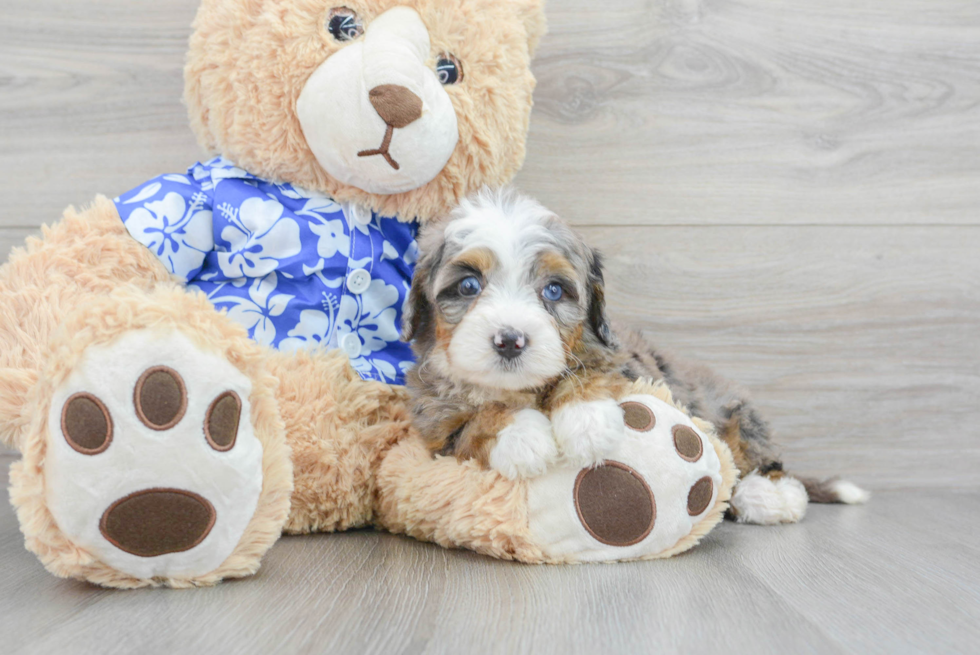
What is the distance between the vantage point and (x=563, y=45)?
2312mm

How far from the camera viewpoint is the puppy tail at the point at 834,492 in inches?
86.2

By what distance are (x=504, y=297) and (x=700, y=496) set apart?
0.55 meters

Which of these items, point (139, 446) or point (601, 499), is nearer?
point (139, 446)

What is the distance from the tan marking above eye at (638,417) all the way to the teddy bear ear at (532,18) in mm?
984

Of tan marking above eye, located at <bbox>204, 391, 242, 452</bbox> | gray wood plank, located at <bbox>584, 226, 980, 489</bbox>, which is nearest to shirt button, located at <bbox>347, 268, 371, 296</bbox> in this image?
tan marking above eye, located at <bbox>204, 391, 242, 452</bbox>

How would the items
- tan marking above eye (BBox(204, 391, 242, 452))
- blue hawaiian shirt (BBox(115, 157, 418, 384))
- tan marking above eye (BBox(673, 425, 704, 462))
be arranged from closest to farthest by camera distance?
tan marking above eye (BBox(204, 391, 242, 452)), tan marking above eye (BBox(673, 425, 704, 462)), blue hawaiian shirt (BBox(115, 157, 418, 384))

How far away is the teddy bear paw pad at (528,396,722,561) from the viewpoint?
1.43 m

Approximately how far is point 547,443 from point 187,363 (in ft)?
2.11

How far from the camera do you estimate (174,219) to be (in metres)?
1.73

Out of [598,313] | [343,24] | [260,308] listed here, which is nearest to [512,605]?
[598,313]

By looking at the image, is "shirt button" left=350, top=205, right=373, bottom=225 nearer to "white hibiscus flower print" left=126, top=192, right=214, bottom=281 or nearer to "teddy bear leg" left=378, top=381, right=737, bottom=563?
"white hibiscus flower print" left=126, top=192, right=214, bottom=281

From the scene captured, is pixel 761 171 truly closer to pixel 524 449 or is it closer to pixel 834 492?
pixel 834 492

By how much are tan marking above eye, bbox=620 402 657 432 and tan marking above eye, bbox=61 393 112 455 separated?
35.6 inches

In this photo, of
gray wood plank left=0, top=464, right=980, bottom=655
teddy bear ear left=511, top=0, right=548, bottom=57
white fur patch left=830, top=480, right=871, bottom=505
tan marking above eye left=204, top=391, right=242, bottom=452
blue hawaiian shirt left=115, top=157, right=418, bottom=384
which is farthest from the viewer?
white fur patch left=830, top=480, right=871, bottom=505
